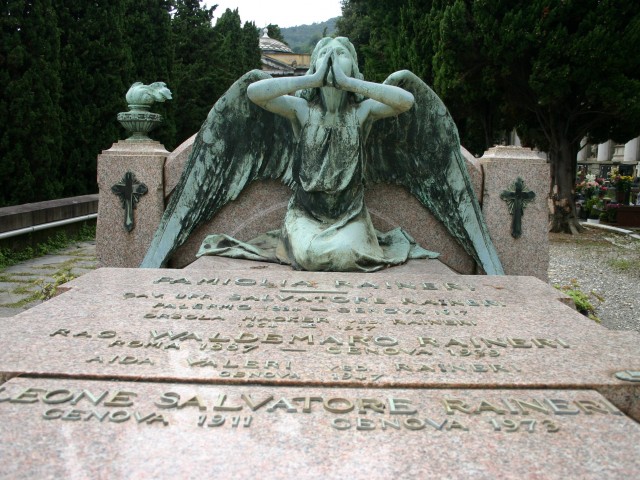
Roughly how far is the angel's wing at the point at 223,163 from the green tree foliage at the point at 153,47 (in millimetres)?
10917

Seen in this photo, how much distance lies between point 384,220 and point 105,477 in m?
3.71

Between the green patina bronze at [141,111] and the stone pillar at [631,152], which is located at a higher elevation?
the stone pillar at [631,152]

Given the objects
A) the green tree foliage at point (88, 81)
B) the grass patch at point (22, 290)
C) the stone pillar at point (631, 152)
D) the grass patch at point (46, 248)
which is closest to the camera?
the grass patch at point (22, 290)

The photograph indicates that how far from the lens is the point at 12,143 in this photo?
9.88 m

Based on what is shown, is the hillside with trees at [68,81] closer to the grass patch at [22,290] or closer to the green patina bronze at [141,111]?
the grass patch at [22,290]

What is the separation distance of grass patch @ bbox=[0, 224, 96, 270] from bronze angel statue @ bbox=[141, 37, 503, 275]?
152 inches

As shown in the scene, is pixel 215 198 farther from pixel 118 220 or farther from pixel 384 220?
pixel 384 220

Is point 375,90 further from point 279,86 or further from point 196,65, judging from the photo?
point 196,65

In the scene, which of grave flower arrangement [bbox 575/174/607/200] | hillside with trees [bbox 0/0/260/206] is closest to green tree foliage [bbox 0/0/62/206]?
hillside with trees [bbox 0/0/260/206]

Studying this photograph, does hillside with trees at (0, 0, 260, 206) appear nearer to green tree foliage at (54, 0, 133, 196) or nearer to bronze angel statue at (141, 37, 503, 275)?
green tree foliage at (54, 0, 133, 196)

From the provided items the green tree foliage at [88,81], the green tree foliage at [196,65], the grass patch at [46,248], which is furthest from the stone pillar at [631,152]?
the grass patch at [46,248]

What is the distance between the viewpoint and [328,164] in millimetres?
4367

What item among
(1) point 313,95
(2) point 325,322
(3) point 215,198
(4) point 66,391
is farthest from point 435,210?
(4) point 66,391

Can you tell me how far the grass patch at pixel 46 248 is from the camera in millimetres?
7644
